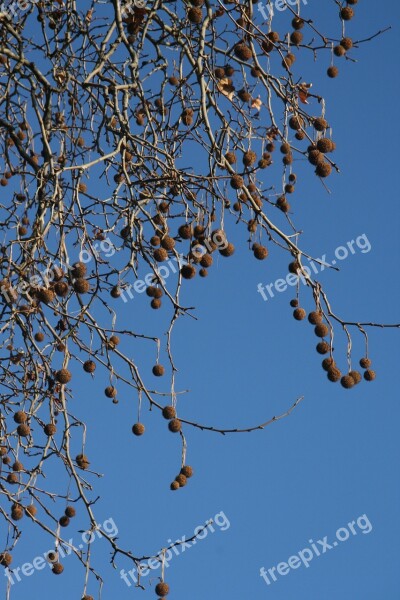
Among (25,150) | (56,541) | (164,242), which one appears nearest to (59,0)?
(25,150)

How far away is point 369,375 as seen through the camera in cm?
314

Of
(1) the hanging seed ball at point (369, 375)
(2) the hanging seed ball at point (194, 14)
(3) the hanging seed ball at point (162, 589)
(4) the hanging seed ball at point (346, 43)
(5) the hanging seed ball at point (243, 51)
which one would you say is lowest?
(3) the hanging seed ball at point (162, 589)

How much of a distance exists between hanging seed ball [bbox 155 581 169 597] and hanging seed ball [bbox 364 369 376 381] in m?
0.86

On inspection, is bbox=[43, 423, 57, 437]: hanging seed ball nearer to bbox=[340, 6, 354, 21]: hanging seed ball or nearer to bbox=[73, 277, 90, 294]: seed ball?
bbox=[73, 277, 90, 294]: seed ball

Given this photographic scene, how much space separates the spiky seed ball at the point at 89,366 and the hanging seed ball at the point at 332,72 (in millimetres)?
1220

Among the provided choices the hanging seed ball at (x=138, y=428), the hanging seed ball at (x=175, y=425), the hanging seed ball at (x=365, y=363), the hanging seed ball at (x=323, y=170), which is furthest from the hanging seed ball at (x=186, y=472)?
the hanging seed ball at (x=323, y=170)

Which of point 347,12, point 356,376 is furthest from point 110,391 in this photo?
point 347,12

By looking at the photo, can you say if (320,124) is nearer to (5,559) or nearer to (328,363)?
(328,363)

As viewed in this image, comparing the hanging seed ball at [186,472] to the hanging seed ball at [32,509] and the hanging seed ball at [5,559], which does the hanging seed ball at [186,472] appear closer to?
the hanging seed ball at [32,509]

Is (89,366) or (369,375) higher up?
(89,366)

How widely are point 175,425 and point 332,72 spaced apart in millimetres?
1307

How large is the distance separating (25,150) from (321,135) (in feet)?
3.24

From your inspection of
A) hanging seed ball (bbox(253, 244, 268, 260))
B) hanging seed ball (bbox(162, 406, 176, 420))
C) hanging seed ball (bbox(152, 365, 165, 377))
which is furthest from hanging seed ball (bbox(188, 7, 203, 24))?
hanging seed ball (bbox(162, 406, 176, 420))

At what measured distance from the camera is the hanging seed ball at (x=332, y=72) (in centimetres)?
353
